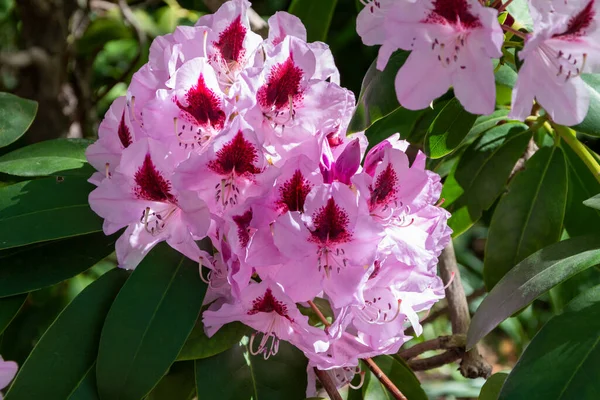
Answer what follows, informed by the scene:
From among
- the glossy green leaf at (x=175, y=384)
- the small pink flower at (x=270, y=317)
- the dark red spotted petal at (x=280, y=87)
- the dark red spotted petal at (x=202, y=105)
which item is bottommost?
the glossy green leaf at (x=175, y=384)

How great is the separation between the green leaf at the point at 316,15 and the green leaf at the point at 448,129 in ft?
1.33

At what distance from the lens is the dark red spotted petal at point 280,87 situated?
752 mm

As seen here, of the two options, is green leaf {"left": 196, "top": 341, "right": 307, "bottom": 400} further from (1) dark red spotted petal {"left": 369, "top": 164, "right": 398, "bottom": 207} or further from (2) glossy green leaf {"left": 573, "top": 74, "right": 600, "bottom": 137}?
(2) glossy green leaf {"left": 573, "top": 74, "right": 600, "bottom": 137}

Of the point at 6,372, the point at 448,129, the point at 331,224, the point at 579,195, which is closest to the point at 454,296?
the point at 579,195

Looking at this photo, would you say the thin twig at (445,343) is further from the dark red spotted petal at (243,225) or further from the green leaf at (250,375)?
the dark red spotted petal at (243,225)

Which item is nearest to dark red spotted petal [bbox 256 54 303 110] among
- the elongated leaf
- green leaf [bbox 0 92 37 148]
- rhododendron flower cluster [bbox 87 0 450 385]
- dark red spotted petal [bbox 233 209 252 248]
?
rhododendron flower cluster [bbox 87 0 450 385]

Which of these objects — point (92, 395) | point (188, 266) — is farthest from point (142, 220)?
point (92, 395)

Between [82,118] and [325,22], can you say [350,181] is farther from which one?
[82,118]

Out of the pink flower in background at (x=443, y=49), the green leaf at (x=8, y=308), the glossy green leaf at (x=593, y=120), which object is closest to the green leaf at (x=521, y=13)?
the glossy green leaf at (x=593, y=120)

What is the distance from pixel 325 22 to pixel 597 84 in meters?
0.51

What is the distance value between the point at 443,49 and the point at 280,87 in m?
0.16

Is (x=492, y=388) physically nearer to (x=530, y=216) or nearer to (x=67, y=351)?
(x=530, y=216)

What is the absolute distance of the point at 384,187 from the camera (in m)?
0.75

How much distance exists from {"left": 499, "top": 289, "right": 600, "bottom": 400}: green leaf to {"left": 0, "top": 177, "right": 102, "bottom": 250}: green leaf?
479 mm
